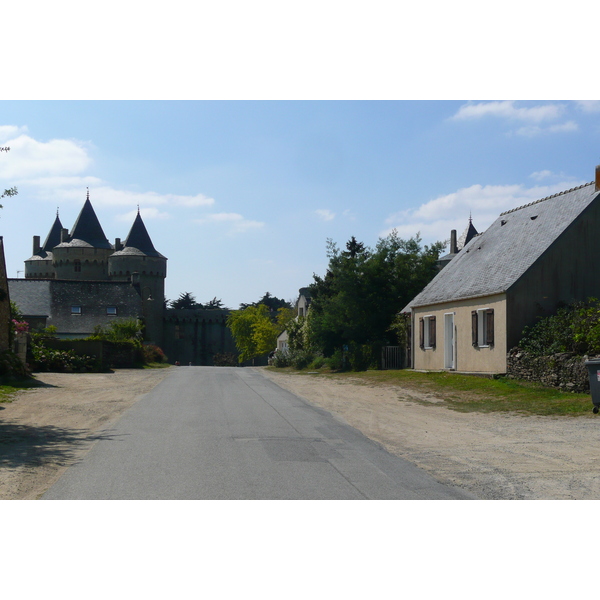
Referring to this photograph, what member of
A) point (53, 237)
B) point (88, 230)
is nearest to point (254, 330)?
point (88, 230)

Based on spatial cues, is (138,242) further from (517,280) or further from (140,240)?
(517,280)

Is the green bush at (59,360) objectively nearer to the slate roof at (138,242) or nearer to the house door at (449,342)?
the house door at (449,342)

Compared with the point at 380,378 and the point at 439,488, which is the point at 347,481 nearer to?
the point at 439,488

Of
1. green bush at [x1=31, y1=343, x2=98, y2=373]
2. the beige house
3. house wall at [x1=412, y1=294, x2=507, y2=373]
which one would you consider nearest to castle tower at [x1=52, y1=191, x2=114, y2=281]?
green bush at [x1=31, y1=343, x2=98, y2=373]

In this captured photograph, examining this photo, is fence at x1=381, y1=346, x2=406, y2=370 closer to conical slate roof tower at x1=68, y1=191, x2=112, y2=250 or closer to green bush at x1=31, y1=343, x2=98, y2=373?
green bush at x1=31, y1=343, x2=98, y2=373

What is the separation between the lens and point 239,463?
334 inches

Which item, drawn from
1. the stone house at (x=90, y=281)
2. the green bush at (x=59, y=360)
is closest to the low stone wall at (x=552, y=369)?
the green bush at (x=59, y=360)

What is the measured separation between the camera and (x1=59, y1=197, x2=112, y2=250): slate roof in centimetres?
7975

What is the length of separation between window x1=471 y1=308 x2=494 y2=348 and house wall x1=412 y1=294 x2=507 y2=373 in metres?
0.15

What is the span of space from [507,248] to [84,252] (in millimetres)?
63056

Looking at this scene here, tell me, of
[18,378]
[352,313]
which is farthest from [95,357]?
[352,313]

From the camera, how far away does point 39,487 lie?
7246 millimetres

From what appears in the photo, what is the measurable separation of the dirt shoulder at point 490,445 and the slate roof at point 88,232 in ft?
221

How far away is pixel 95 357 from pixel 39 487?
28470 mm
